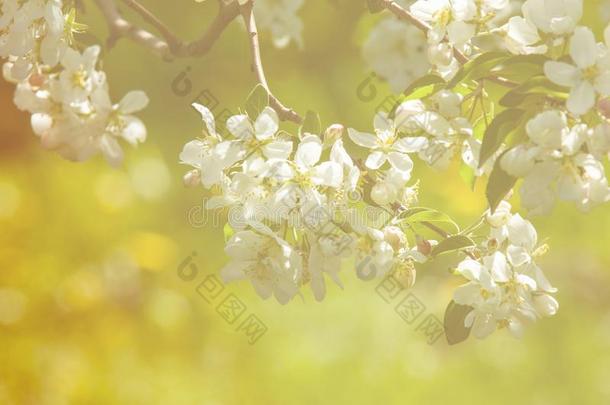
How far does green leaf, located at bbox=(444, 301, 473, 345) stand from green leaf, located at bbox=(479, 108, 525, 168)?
0.75 feet

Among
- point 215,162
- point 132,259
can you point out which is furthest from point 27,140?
point 215,162

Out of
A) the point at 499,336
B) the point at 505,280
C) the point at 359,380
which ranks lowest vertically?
the point at 499,336

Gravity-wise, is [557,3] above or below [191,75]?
above

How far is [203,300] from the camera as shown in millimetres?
3514

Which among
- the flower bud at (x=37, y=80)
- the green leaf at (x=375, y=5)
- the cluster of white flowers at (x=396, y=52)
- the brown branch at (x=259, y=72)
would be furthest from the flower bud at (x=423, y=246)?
the cluster of white flowers at (x=396, y=52)

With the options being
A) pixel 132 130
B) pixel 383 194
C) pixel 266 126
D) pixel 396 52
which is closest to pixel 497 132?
pixel 383 194

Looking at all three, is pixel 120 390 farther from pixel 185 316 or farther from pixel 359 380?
pixel 359 380

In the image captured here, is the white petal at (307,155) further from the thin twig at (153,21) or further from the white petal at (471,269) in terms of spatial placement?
the thin twig at (153,21)

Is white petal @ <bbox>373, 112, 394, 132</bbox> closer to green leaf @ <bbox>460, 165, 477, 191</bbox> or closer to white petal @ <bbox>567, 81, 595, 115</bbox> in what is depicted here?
green leaf @ <bbox>460, 165, 477, 191</bbox>

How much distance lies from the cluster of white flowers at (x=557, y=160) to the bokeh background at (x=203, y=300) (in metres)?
2.00

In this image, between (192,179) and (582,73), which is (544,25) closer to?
(582,73)

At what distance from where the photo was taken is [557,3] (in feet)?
2.99

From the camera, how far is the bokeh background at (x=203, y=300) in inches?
127

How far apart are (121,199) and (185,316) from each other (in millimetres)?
690
